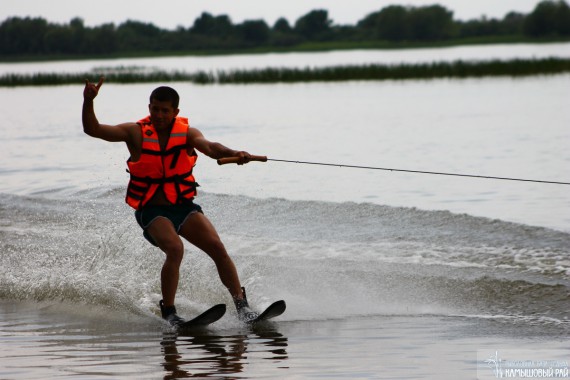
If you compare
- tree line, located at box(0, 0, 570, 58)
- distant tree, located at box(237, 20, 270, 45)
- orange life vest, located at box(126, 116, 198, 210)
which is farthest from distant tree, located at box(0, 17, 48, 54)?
orange life vest, located at box(126, 116, 198, 210)

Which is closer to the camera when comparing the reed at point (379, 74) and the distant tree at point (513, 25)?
the reed at point (379, 74)

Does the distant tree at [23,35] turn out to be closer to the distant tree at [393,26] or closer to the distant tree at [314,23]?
the distant tree at [314,23]

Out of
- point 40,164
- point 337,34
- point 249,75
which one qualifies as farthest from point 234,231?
point 337,34

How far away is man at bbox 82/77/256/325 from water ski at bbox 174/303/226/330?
0.44 feet

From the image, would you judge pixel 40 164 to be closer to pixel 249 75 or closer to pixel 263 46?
pixel 249 75

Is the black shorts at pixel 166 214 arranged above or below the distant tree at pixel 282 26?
above

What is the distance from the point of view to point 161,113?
702 centimetres

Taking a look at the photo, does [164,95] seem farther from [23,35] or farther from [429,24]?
[429,24]

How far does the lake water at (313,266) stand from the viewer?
6484 millimetres

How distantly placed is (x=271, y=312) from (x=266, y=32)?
132813 mm

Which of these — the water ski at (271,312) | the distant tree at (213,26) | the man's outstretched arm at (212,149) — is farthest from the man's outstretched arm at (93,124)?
the distant tree at (213,26)

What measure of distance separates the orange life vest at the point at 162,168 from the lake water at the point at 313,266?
96 centimetres

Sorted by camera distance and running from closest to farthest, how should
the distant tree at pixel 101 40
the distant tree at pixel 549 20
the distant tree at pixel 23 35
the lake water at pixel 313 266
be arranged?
the lake water at pixel 313 266 < the distant tree at pixel 101 40 < the distant tree at pixel 23 35 < the distant tree at pixel 549 20

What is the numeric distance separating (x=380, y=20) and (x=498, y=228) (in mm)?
123533
